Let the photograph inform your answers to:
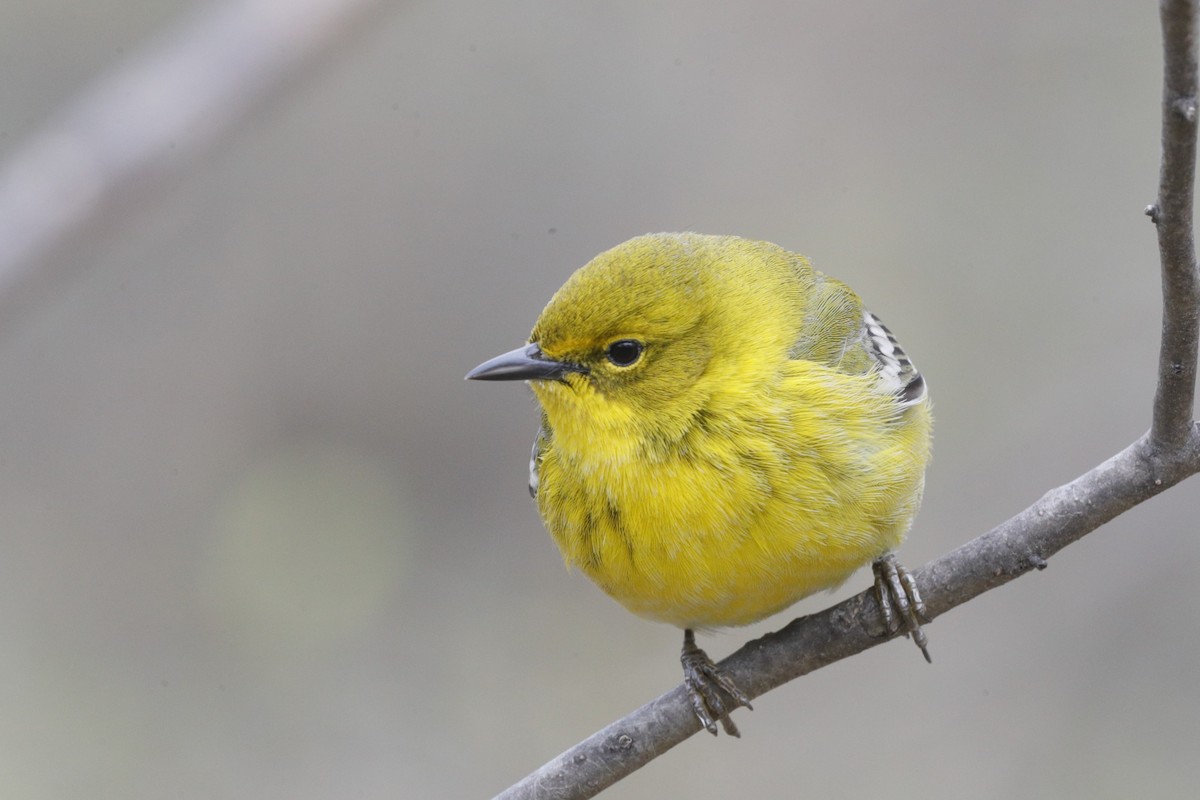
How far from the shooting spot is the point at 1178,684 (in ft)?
22.2

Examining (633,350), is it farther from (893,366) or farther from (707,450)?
(893,366)

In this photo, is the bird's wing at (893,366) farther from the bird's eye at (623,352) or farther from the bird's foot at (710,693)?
the bird's foot at (710,693)

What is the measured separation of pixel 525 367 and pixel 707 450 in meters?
0.67

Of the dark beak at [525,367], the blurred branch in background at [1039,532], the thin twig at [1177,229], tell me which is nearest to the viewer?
the thin twig at [1177,229]

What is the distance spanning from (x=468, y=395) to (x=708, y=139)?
8.25 ft

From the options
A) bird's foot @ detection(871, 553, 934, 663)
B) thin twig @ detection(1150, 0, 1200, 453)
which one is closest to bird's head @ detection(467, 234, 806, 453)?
bird's foot @ detection(871, 553, 934, 663)

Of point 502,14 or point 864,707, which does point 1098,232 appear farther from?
point 502,14

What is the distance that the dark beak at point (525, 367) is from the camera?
4.29 metres

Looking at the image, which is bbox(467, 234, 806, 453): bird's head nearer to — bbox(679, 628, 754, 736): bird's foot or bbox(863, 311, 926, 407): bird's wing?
bbox(863, 311, 926, 407): bird's wing

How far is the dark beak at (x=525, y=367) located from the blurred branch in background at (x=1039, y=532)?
1151 millimetres

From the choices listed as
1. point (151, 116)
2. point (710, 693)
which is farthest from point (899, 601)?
point (151, 116)

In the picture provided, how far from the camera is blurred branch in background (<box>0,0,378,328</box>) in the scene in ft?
16.3

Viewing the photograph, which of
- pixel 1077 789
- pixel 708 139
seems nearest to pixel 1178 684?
pixel 1077 789

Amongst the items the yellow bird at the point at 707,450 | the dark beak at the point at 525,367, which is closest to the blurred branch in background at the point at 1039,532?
the yellow bird at the point at 707,450
